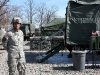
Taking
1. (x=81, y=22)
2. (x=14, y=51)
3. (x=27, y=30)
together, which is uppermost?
(x=81, y=22)

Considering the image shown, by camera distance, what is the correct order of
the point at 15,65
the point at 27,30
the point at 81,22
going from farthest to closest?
1. the point at 27,30
2. the point at 81,22
3. the point at 15,65

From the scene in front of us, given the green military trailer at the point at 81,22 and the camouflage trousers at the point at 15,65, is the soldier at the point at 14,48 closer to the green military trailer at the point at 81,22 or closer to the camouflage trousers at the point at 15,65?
the camouflage trousers at the point at 15,65

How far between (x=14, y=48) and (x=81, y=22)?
251 inches

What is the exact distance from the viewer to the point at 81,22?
38.4ft

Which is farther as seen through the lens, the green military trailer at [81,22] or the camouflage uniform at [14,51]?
the green military trailer at [81,22]

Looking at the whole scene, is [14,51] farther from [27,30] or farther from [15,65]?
[27,30]

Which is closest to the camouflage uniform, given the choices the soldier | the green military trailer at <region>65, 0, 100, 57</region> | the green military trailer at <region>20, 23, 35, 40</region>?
the soldier

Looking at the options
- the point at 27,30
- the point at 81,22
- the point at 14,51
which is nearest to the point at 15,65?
the point at 14,51

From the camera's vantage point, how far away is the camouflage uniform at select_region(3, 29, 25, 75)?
5.89 m

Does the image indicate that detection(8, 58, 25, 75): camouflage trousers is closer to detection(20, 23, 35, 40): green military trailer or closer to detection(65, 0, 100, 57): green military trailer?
detection(65, 0, 100, 57): green military trailer

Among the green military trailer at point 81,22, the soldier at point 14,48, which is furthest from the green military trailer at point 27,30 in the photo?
the soldier at point 14,48

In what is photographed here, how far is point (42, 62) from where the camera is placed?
1162 centimetres

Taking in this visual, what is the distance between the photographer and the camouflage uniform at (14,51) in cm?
589

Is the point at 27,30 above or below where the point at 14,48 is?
below
